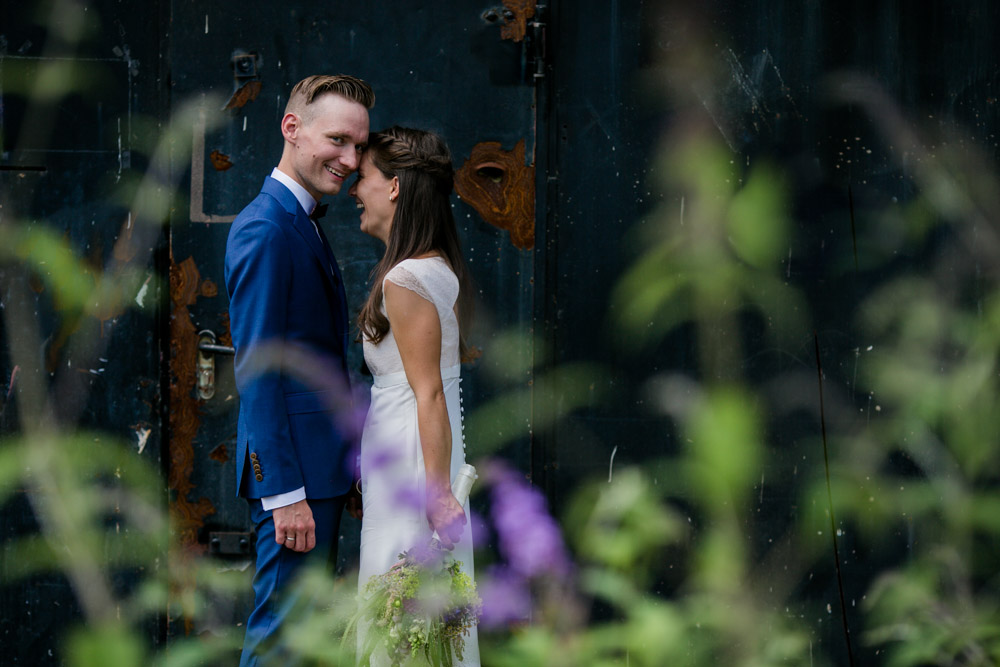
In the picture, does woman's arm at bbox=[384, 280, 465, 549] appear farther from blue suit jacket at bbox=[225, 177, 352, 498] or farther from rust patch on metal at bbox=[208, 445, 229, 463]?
rust patch on metal at bbox=[208, 445, 229, 463]

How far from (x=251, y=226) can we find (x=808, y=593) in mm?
2135

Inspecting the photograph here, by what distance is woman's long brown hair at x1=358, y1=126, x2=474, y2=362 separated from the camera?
7.17 feet

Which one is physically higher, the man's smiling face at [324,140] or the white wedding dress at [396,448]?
→ the man's smiling face at [324,140]

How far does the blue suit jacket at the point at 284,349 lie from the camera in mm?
2072

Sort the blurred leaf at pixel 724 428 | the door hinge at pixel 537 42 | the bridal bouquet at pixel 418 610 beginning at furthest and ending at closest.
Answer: the blurred leaf at pixel 724 428 → the door hinge at pixel 537 42 → the bridal bouquet at pixel 418 610

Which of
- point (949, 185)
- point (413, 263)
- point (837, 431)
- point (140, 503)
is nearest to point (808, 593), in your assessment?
point (837, 431)

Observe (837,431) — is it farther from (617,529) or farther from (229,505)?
(229,505)

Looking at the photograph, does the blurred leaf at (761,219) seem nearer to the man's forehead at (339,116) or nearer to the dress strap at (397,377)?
the dress strap at (397,377)

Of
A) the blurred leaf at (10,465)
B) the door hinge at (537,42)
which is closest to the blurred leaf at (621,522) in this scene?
the door hinge at (537,42)

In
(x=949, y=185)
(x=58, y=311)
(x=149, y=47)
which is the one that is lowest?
(x=58, y=311)

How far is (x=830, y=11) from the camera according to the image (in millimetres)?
2926

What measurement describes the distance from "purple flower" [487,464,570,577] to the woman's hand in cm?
75

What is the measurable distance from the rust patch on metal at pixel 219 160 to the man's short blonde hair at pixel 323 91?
0.61m

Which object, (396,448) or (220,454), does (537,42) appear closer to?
(396,448)
